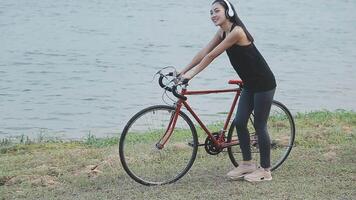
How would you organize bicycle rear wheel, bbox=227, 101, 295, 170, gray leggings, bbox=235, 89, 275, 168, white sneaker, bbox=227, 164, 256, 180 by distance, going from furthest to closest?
bicycle rear wheel, bbox=227, 101, 295, 170
white sneaker, bbox=227, 164, 256, 180
gray leggings, bbox=235, 89, 275, 168

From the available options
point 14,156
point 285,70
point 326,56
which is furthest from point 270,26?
point 14,156

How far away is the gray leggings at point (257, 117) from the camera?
6.42 metres

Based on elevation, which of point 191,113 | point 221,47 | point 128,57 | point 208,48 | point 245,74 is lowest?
point 128,57

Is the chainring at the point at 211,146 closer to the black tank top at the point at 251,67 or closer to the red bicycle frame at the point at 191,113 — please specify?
the red bicycle frame at the point at 191,113

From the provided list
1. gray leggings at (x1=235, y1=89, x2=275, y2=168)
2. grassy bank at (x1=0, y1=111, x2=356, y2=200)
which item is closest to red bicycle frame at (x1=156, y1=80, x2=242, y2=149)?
gray leggings at (x1=235, y1=89, x2=275, y2=168)

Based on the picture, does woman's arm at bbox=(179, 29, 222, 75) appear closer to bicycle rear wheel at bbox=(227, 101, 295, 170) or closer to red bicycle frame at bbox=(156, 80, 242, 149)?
red bicycle frame at bbox=(156, 80, 242, 149)

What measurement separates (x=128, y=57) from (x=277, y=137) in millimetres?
13777

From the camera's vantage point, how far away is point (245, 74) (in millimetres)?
6320

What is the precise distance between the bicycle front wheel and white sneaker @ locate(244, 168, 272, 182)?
0.58 m

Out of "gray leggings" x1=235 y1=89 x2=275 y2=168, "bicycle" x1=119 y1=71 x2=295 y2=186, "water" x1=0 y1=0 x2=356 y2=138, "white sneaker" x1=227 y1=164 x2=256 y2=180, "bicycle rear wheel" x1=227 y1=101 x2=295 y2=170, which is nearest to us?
"gray leggings" x1=235 y1=89 x2=275 y2=168

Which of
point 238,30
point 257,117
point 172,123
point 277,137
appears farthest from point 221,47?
point 277,137

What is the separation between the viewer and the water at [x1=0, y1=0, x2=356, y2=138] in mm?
14348

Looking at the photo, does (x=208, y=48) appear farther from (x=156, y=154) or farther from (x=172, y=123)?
(x=156, y=154)

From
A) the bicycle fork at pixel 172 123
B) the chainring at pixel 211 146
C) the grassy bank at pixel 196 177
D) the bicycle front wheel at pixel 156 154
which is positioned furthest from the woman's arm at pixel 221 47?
the grassy bank at pixel 196 177
